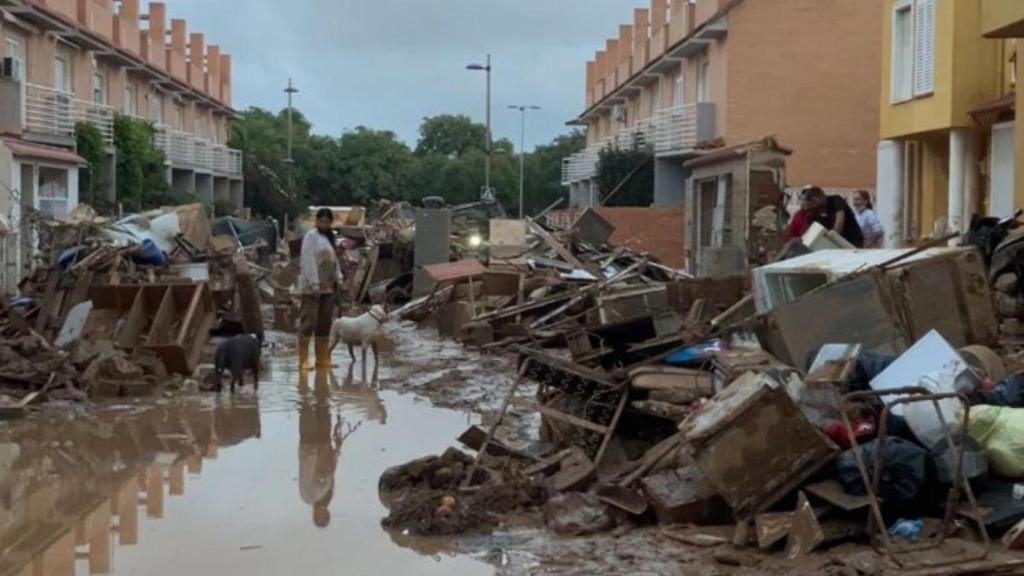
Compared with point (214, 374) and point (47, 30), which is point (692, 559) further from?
point (47, 30)

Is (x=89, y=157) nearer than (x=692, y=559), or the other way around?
(x=692, y=559)

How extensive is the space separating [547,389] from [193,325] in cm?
603

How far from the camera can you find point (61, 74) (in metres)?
40.2

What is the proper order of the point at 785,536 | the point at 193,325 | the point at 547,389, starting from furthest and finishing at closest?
the point at 193,325, the point at 547,389, the point at 785,536

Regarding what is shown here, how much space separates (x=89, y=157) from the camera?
39281 mm

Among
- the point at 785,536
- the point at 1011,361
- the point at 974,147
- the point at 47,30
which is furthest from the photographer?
the point at 47,30

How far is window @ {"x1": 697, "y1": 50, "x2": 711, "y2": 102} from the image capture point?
139 ft

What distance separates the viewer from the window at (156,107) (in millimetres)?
53031

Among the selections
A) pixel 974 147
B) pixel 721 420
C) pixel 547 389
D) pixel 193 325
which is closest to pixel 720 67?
pixel 974 147

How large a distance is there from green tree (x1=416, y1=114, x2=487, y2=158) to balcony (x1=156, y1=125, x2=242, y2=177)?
157ft

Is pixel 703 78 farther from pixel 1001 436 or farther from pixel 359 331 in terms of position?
pixel 1001 436

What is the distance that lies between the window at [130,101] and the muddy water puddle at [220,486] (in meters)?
36.0

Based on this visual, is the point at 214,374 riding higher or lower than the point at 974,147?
lower

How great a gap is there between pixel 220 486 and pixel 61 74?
32930 millimetres
